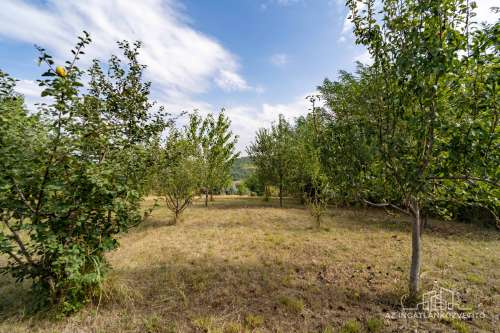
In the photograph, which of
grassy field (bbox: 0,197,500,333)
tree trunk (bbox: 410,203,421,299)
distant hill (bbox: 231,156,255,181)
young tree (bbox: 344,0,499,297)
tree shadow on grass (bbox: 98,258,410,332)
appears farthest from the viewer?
distant hill (bbox: 231,156,255,181)

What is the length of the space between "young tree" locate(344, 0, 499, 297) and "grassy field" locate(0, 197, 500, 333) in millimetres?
1197

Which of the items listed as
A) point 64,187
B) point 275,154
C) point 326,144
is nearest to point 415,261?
point 326,144

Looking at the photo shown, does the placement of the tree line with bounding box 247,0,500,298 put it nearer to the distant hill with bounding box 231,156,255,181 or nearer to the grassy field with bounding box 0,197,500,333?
the grassy field with bounding box 0,197,500,333

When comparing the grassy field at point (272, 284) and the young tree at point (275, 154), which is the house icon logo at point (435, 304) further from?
the young tree at point (275, 154)

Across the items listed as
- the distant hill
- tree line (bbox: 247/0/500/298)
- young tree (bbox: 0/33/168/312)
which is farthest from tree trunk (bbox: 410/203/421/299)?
the distant hill

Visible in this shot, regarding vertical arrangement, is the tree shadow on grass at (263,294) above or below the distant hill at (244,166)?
below

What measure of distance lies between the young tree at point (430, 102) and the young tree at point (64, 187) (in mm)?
3765

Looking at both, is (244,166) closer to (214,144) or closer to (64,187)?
(214,144)

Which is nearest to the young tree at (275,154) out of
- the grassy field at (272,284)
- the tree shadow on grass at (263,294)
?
the grassy field at (272,284)

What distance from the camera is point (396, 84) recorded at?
3.07 metres

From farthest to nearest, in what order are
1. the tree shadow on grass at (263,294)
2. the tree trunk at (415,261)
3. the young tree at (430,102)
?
the tree trunk at (415,261) → the tree shadow on grass at (263,294) → the young tree at (430,102)

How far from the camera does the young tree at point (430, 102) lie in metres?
2.42

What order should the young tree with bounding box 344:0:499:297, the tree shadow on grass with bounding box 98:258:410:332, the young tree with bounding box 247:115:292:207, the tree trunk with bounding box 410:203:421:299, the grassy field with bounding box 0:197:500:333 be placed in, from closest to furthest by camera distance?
the young tree with bounding box 344:0:499:297 → the grassy field with bounding box 0:197:500:333 → the tree shadow on grass with bounding box 98:258:410:332 → the tree trunk with bounding box 410:203:421:299 → the young tree with bounding box 247:115:292:207

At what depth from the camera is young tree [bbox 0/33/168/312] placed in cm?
246
